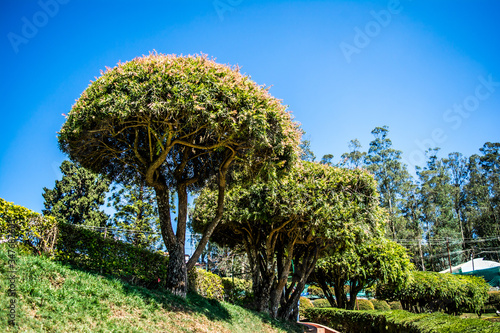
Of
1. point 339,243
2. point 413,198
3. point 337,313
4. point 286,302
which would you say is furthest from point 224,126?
point 413,198

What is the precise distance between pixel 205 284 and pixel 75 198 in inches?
861

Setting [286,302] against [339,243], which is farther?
[286,302]

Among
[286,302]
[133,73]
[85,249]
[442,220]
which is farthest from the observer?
[442,220]

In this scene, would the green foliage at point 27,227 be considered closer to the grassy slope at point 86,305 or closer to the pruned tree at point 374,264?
the grassy slope at point 86,305

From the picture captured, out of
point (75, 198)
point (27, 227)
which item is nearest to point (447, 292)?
point (27, 227)

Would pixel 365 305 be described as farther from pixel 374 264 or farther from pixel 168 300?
pixel 168 300

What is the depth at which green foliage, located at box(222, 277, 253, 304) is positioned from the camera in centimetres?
1457

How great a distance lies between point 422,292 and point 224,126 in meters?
17.6

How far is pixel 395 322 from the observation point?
10250 mm

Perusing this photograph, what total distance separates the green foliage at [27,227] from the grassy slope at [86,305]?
2.48 ft

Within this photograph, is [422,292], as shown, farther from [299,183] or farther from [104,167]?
[104,167]

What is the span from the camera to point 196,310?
8.02 meters

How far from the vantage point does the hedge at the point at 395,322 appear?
6.76m

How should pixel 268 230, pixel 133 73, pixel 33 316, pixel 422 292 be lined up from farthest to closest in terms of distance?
pixel 422 292
pixel 268 230
pixel 133 73
pixel 33 316
